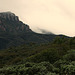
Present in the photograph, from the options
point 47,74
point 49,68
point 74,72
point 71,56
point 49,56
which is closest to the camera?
point 47,74

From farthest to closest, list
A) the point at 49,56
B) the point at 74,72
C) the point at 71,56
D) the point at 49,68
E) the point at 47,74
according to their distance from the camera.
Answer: the point at 49,56, the point at 71,56, the point at 49,68, the point at 74,72, the point at 47,74

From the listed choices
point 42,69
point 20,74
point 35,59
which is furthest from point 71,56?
point 20,74

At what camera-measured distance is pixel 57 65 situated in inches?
853

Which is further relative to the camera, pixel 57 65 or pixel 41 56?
pixel 41 56

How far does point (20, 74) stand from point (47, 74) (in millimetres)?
4064

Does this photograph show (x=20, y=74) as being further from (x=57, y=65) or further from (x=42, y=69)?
(x=57, y=65)

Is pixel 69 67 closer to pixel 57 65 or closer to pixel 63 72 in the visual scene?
pixel 63 72

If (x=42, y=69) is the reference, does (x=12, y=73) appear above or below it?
below

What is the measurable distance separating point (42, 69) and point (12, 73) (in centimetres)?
463

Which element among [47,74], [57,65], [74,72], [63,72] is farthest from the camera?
[57,65]

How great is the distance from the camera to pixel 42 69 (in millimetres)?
16938

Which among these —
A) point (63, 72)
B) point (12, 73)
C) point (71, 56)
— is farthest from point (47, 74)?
point (71, 56)

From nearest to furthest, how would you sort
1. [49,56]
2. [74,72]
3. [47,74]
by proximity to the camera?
1. [47,74]
2. [74,72]
3. [49,56]

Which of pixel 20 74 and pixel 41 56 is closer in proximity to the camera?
pixel 20 74
